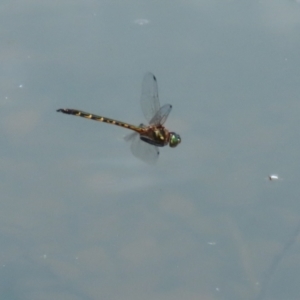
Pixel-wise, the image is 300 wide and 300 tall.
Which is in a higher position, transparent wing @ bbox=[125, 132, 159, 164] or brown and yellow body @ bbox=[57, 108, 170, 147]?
brown and yellow body @ bbox=[57, 108, 170, 147]

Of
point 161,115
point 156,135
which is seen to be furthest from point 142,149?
point 161,115

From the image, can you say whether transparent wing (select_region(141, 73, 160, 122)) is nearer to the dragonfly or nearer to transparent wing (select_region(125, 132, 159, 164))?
the dragonfly

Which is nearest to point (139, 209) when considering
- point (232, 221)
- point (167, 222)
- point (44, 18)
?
point (167, 222)

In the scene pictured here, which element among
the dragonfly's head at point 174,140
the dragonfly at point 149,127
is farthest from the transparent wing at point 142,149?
the dragonfly's head at point 174,140

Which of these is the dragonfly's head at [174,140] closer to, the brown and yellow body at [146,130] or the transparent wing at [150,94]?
the brown and yellow body at [146,130]

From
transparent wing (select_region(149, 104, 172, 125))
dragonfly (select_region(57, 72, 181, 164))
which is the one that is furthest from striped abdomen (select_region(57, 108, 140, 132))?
transparent wing (select_region(149, 104, 172, 125))

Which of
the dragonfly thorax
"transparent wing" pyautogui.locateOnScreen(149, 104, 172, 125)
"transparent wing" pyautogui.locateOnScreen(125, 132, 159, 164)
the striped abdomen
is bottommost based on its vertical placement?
"transparent wing" pyautogui.locateOnScreen(125, 132, 159, 164)
